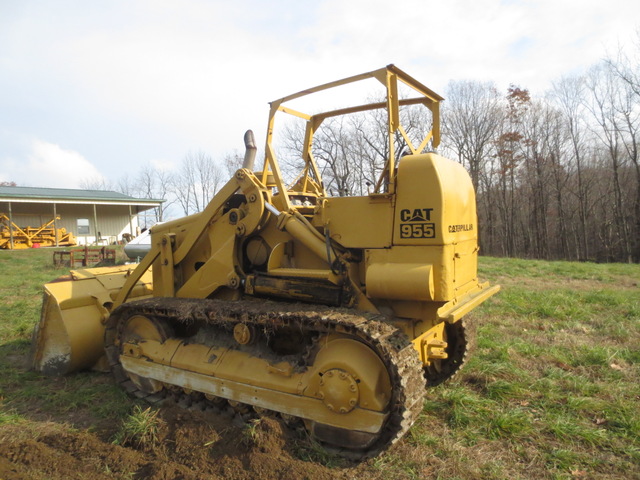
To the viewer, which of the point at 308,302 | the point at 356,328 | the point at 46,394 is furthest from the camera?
the point at 46,394

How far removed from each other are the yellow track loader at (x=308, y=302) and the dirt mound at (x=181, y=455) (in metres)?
0.25

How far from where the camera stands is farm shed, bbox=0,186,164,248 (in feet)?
89.4

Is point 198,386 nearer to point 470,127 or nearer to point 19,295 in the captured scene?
point 19,295

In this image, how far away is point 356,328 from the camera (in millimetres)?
3352

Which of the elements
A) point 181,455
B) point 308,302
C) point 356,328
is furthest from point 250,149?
point 181,455

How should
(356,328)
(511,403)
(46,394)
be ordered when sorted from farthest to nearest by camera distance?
(46,394) → (511,403) → (356,328)

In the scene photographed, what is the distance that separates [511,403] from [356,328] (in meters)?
2.14

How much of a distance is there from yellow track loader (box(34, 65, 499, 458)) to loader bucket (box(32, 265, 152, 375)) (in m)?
0.02

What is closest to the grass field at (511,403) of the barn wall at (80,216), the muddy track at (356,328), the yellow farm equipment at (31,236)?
the muddy track at (356,328)

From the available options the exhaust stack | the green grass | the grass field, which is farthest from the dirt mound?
the exhaust stack

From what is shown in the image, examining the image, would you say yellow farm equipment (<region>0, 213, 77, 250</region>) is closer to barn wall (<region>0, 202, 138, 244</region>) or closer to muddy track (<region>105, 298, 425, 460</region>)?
barn wall (<region>0, 202, 138, 244</region>)

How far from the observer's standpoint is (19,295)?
1099 centimetres

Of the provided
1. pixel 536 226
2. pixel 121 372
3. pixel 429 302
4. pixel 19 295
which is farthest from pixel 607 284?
pixel 536 226

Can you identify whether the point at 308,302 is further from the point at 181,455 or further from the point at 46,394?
the point at 46,394
